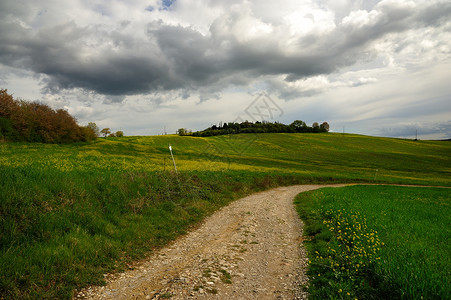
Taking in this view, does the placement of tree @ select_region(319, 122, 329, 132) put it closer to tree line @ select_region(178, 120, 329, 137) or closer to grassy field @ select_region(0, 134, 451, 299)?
tree line @ select_region(178, 120, 329, 137)

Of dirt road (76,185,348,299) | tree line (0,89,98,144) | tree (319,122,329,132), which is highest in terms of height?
tree (319,122,329,132)

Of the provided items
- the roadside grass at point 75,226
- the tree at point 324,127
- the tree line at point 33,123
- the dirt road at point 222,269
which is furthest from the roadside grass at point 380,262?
the tree at point 324,127

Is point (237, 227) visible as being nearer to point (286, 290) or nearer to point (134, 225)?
point (134, 225)

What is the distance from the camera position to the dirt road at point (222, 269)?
5.85 m

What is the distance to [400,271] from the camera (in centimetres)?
551

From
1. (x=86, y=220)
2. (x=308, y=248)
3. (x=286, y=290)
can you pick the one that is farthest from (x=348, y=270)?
(x=86, y=220)

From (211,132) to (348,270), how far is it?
117 m

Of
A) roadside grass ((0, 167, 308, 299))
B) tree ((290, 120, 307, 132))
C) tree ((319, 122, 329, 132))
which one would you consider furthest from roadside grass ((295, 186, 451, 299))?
tree ((319, 122, 329, 132))

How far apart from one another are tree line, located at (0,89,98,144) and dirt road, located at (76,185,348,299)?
48.8 m

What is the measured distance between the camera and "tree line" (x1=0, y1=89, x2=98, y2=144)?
1676 inches

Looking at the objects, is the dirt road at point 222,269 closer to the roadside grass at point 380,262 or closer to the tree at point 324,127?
the roadside grass at point 380,262

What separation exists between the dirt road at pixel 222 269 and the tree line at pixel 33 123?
48770 millimetres

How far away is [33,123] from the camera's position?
46.1 meters

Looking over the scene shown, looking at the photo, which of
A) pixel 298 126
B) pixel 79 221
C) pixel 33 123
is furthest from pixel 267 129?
pixel 79 221
